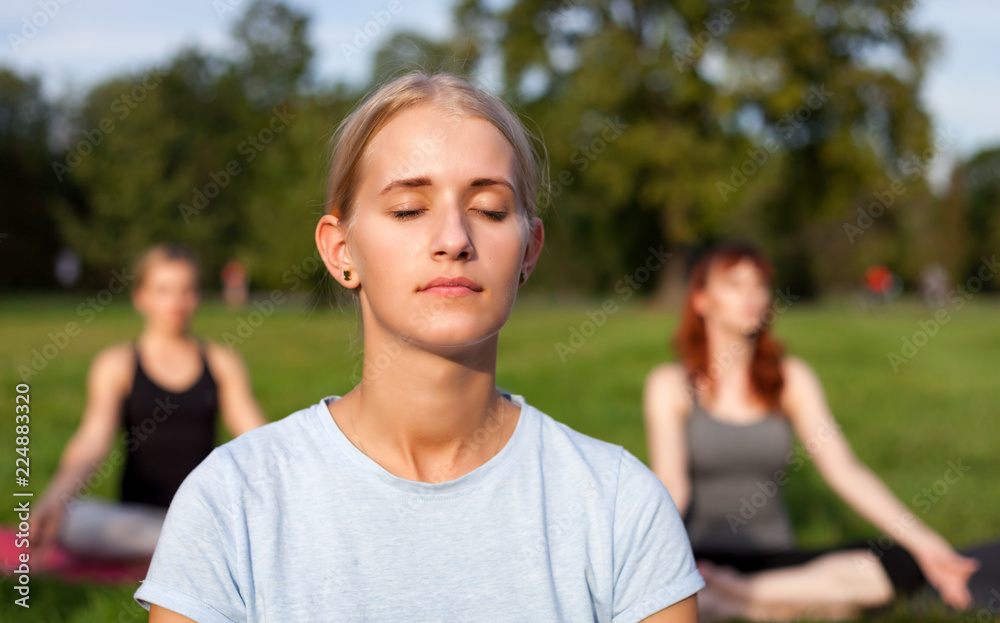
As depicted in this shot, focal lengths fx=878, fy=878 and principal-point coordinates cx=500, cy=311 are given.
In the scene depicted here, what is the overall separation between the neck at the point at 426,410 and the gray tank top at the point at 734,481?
307 centimetres

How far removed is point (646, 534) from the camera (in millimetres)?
1745

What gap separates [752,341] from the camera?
4.89 m

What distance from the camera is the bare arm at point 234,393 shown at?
5312 mm

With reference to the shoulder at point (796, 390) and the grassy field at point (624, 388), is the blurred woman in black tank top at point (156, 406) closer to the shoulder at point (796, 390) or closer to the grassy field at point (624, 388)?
the grassy field at point (624, 388)

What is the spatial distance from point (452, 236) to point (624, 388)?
10.9 m

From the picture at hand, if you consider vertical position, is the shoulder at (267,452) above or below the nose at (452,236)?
below

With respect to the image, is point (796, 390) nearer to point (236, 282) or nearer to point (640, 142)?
point (640, 142)

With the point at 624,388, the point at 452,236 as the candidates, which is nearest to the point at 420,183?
the point at 452,236

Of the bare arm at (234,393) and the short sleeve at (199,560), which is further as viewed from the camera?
the bare arm at (234,393)

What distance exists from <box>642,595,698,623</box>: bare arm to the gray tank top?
3060 mm
